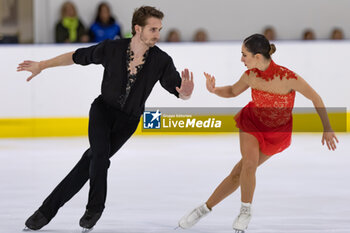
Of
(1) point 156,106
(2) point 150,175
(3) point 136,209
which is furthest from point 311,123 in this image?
(3) point 136,209

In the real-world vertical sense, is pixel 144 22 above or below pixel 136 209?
above

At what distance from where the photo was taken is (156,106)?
10.1 metres

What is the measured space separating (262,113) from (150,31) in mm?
736

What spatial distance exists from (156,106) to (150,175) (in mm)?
3000

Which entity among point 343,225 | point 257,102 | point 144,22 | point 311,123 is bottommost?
point 311,123

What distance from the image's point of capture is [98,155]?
4531 mm

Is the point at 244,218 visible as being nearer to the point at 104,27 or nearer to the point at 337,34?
the point at 104,27

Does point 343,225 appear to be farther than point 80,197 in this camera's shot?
No

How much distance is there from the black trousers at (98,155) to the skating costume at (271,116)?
0.65 metres

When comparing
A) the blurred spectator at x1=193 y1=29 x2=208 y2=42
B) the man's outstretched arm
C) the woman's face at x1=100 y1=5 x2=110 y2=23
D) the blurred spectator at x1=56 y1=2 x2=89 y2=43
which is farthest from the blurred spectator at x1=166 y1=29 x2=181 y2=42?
the man's outstretched arm

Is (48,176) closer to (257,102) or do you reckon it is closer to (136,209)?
(136,209)

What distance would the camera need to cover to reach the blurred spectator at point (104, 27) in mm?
10891

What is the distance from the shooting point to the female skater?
443 centimetres

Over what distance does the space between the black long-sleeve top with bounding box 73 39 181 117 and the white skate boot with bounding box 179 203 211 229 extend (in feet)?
2.06
